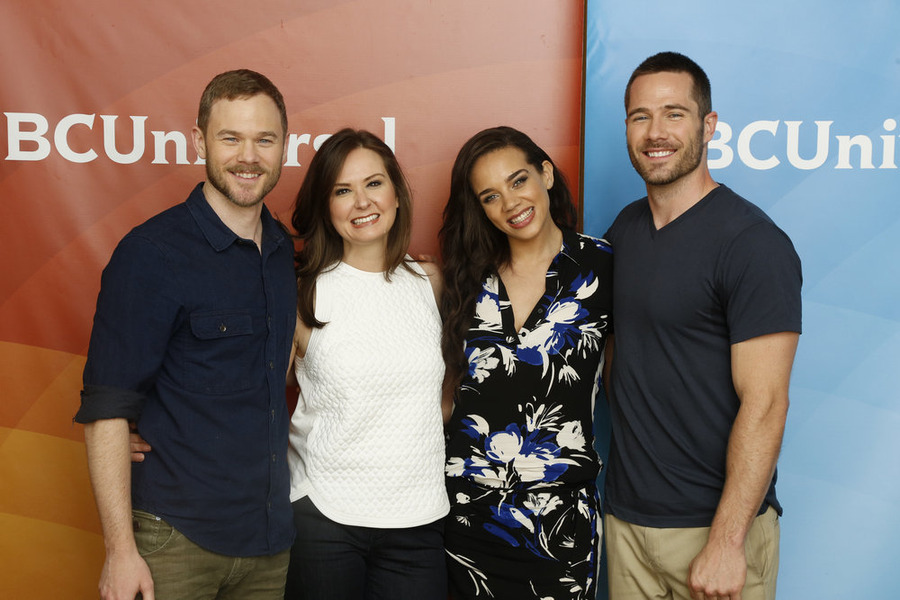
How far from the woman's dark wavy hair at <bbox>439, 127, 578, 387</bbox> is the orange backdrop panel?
36 centimetres

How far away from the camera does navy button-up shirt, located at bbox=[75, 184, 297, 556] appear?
175cm

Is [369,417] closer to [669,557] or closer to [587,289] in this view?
[587,289]

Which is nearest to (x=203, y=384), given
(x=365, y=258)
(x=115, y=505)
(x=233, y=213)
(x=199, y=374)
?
(x=199, y=374)

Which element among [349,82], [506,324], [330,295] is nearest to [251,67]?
[349,82]

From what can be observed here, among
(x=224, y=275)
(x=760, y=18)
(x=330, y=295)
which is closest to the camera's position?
(x=224, y=275)

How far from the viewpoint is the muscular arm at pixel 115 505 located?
174 cm

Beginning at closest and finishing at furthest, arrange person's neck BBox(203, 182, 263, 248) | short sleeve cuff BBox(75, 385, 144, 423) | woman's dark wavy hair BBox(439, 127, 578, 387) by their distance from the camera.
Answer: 1. short sleeve cuff BBox(75, 385, 144, 423)
2. person's neck BBox(203, 182, 263, 248)
3. woman's dark wavy hair BBox(439, 127, 578, 387)

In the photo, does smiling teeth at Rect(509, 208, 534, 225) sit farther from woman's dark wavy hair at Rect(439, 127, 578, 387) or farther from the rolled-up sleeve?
the rolled-up sleeve

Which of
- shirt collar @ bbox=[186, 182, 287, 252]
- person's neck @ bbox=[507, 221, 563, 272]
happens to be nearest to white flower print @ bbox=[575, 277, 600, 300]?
person's neck @ bbox=[507, 221, 563, 272]

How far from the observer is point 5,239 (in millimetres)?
2730

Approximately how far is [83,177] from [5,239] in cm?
34

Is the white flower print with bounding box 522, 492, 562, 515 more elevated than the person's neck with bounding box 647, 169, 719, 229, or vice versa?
the person's neck with bounding box 647, 169, 719, 229

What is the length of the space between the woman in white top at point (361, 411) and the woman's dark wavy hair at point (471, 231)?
0.32 feet

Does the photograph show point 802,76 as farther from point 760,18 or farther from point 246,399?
point 246,399
